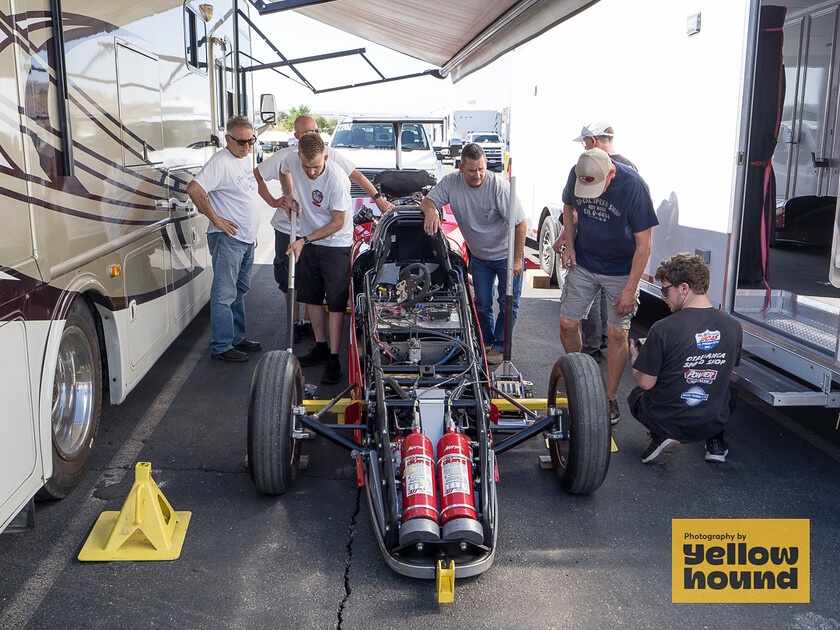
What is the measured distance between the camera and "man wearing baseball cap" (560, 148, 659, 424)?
494cm

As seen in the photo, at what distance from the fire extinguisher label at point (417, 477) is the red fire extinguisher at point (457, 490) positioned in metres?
0.07

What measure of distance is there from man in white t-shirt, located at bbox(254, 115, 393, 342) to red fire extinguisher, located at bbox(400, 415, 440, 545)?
9.42 ft

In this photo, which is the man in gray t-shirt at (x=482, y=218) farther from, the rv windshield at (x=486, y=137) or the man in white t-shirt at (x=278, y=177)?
the rv windshield at (x=486, y=137)

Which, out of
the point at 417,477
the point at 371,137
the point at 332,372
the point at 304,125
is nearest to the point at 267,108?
the point at 371,137

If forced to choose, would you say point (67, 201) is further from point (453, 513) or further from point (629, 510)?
point (629, 510)

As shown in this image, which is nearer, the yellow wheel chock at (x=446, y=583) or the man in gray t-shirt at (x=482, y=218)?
the yellow wheel chock at (x=446, y=583)

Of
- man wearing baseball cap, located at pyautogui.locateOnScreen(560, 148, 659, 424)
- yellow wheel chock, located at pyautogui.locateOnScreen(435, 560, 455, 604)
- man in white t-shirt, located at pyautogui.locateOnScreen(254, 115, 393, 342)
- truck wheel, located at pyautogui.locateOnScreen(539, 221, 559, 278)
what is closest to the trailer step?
man wearing baseball cap, located at pyautogui.locateOnScreen(560, 148, 659, 424)

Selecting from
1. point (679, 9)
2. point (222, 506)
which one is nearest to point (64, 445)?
point (222, 506)

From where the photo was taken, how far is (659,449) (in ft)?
14.8

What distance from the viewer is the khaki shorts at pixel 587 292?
17.3 ft

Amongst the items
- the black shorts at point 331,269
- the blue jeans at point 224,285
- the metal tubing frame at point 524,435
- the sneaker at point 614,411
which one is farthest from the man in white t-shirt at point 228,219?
the metal tubing frame at point 524,435

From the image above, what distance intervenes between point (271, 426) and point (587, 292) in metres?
2.60

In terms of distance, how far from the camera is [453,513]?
326cm

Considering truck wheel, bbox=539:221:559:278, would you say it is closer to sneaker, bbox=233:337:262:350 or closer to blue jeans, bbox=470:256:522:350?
blue jeans, bbox=470:256:522:350
